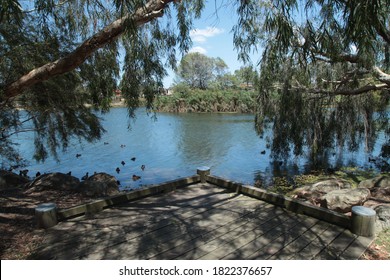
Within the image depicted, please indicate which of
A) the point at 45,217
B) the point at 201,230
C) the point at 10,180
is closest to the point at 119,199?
the point at 45,217

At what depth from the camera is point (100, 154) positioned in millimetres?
12906

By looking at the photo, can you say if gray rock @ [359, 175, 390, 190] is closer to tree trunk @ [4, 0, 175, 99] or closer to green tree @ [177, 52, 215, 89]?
tree trunk @ [4, 0, 175, 99]

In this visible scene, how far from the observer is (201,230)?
2934 millimetres

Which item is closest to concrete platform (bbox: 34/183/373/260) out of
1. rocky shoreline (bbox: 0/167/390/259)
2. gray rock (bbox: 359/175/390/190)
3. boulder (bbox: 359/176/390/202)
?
rocky shoreline (bbox: 0/167/390/259)

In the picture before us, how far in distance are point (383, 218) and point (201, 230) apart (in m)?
2.15

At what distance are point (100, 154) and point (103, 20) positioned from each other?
377 inches

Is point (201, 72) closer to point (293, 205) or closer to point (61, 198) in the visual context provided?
point (61, 198)

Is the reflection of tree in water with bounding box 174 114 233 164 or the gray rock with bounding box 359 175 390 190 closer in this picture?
the gray rock with bounding box 359 175 390 190

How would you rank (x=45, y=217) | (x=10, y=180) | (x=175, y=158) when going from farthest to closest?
(x=175, y=158) < (x=10, y=180) < (x=45, y=217)

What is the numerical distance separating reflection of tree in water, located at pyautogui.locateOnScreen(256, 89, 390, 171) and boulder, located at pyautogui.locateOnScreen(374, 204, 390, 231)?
5.38 m

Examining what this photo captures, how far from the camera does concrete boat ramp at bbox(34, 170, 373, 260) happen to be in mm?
2500

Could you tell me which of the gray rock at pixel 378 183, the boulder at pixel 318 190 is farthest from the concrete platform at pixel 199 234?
the gray rock at pixel 378 183

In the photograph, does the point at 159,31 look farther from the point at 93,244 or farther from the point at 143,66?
the point at 93,244

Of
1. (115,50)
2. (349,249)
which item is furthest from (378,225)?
(115,50)
